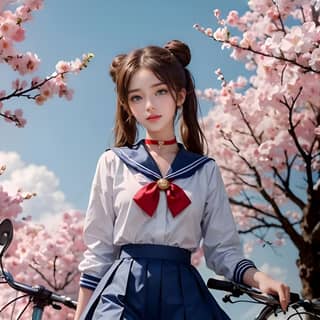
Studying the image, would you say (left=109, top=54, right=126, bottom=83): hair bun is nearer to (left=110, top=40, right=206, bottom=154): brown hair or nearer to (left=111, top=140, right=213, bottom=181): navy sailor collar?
(left=110, top=40, right=206, bottom=154): brown hair

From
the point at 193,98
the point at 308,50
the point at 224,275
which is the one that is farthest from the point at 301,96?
the point at 224,275

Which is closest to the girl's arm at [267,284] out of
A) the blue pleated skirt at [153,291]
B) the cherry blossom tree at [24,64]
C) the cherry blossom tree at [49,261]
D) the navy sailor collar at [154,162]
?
the blue pleated skirt at [153,291]

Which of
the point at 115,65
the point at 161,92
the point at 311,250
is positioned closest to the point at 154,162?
the point at 161,92

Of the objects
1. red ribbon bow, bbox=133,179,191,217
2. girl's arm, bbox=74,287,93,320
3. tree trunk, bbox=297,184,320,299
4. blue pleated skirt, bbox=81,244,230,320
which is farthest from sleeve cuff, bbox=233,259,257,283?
tree trunk, bbox=297,184,320,299

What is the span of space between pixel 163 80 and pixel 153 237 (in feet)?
1.97

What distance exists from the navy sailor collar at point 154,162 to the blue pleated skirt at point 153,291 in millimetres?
276

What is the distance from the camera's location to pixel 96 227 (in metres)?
2.17

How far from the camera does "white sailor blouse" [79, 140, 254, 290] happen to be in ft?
6.75

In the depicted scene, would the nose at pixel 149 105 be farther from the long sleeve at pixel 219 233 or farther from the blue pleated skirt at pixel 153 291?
the blue pleated skirt at pixel 153 291

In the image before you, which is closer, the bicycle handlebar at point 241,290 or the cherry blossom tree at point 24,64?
the bicycle handlebar at point 241,290

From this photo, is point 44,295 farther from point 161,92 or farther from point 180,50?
point 180,50

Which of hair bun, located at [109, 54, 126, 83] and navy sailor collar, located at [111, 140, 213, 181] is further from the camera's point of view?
hair bun, located at [109, 54, 126, 83]

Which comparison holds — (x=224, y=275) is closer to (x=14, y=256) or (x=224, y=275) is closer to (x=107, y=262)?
(x=107, y=262)

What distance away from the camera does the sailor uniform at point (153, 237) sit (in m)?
1.93
